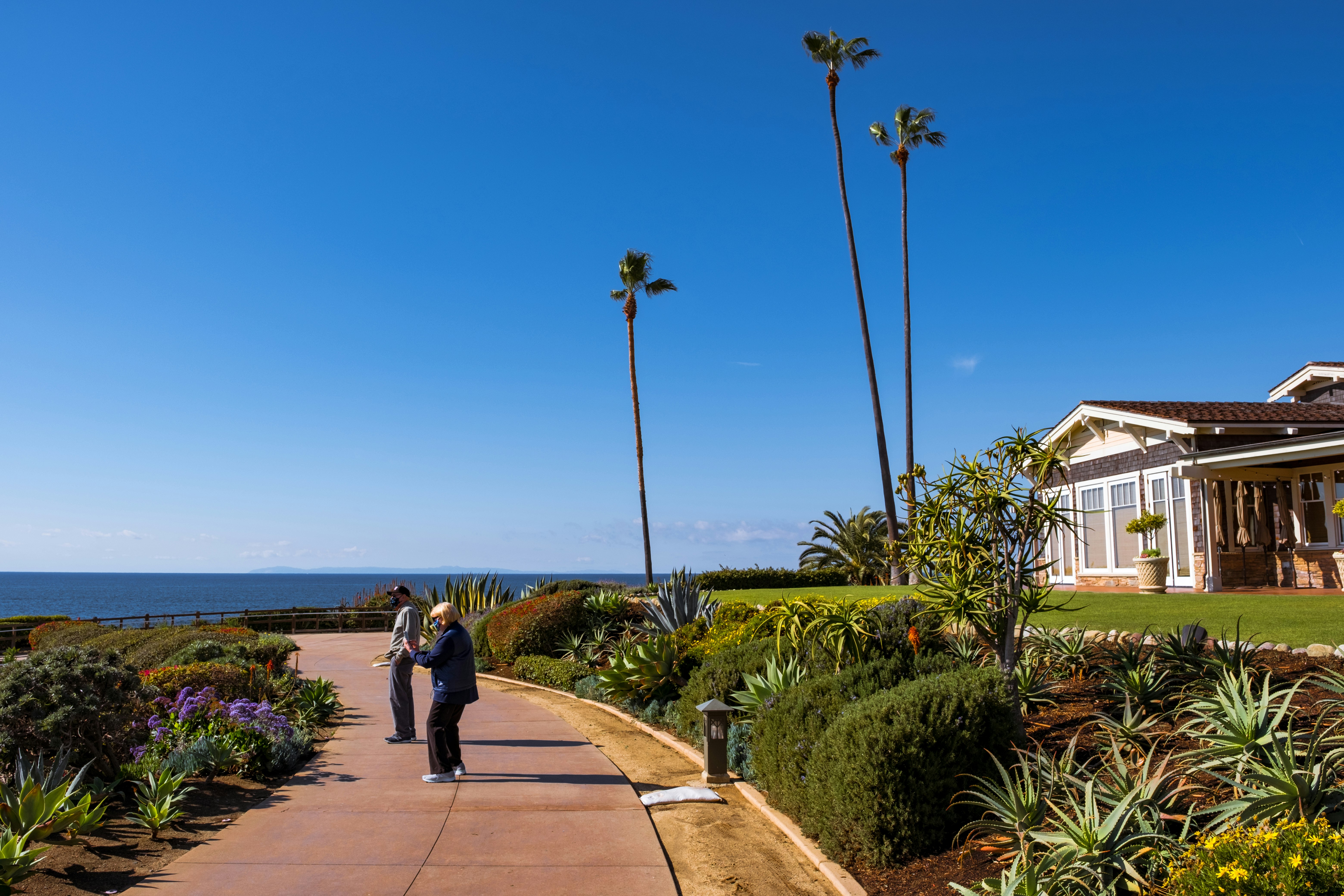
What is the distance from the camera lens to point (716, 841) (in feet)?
20.4

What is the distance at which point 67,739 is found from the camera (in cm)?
656

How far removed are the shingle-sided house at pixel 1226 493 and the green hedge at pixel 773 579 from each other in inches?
350

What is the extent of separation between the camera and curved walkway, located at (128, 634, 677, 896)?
5141mm

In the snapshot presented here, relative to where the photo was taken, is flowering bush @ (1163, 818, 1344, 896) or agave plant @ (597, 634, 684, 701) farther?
agave plant @ (597, 634, 684, 701)

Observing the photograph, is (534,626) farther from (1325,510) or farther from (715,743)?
(1325,510)

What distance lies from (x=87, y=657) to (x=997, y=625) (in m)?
7.57

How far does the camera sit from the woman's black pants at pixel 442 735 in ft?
25.2

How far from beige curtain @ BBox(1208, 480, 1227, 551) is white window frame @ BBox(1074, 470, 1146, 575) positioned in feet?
4.90

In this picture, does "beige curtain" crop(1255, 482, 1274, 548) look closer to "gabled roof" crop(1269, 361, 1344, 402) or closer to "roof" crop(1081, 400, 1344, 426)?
"roof" crop(1081, 400, 1344, 426)

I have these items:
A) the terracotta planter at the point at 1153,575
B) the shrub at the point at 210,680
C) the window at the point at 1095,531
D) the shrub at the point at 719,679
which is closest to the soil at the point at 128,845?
the shrub at the point at 210,680

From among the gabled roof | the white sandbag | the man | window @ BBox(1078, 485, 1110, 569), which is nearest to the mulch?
the white sandbag

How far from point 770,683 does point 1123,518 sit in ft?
48.3

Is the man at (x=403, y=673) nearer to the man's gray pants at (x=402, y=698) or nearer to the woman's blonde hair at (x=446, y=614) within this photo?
the man's gray pants at (x=402, y=698)

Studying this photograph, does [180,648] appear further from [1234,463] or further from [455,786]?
[1234,463]
